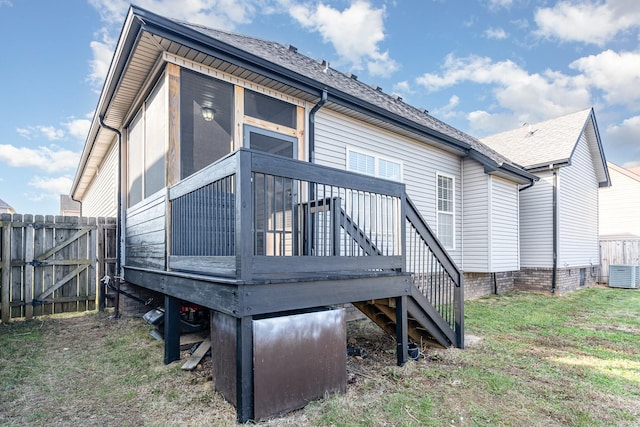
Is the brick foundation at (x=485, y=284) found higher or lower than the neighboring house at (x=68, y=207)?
lower

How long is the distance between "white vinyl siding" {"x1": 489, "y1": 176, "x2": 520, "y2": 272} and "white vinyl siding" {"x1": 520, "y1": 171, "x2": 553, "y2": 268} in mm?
1277

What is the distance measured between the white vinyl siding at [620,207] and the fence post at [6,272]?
70.8 feet

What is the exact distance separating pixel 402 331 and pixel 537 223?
8.99 meters

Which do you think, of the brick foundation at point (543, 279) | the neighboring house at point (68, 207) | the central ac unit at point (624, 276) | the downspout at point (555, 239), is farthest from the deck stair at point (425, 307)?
the neighboring house at point (68, 207)

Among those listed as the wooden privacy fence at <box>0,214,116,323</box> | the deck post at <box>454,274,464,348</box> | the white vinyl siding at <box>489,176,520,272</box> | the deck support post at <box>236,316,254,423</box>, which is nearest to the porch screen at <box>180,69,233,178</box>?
the wooden privacy fence at <box>0,214,116,323</box>

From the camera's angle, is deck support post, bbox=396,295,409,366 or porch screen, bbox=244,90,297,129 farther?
porch screen, bbox=244,90,297,129

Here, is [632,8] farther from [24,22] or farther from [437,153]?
[24,22]

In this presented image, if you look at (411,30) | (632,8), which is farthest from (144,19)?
(632,8)

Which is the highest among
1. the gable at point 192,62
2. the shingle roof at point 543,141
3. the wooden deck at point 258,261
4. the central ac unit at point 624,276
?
the shingle roof at point 543,141

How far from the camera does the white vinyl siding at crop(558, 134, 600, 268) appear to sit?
10.9 metres

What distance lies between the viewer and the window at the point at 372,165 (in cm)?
684

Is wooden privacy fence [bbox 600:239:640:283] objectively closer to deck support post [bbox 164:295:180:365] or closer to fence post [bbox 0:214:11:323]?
deck support post [bbox 164:295:180:365]

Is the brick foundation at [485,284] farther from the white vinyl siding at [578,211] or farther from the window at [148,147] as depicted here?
the window at [148,147]

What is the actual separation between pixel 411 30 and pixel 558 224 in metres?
7.71
